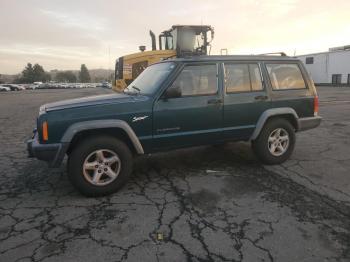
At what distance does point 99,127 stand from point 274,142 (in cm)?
313

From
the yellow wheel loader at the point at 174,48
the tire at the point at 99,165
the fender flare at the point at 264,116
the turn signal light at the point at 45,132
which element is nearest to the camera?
the turn signal light at the point at 45,132

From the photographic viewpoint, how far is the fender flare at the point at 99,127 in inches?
167

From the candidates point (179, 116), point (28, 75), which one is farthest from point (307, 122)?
point (28, 75)

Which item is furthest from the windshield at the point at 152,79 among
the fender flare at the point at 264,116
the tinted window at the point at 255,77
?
the fender flare at the point at 264,116

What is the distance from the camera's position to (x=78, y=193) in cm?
463

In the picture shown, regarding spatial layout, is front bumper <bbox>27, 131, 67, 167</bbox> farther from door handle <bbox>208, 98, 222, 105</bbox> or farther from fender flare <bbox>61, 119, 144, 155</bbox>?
door handle <bbox>208, 98, 222, 105</bbox>

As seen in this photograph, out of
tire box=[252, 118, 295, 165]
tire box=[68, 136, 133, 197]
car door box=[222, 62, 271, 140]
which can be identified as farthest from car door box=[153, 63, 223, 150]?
tire box=[252, 118, 295, 165]

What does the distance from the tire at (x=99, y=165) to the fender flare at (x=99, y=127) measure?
0.53 ft

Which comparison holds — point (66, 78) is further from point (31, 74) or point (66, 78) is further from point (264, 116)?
point (264, 116)

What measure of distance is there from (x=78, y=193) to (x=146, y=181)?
1059 millimetres

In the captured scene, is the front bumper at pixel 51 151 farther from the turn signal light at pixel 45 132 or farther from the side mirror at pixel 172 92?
the side mirror at pixel 172 92

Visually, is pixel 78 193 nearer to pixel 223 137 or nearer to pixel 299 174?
pixel 223 137

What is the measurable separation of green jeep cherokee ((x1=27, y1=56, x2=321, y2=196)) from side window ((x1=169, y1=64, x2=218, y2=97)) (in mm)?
16

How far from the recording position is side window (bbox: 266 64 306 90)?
5.70 m
